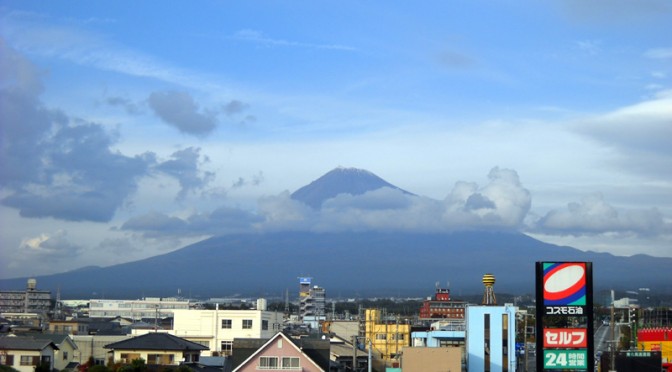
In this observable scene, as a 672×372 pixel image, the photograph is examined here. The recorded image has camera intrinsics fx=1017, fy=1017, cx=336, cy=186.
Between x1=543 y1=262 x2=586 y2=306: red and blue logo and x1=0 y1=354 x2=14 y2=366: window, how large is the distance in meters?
26.2

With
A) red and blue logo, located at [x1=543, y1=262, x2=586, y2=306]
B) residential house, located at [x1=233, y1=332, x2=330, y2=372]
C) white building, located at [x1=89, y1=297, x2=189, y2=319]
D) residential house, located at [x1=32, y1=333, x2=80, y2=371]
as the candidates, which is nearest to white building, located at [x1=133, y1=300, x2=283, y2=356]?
residential house, located at [x1=32, y1=333, x2=80, y2=371]

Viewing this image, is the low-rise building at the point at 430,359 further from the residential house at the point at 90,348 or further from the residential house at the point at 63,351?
the residential house at the point at 90,348

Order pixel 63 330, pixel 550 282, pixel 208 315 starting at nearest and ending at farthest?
pixel 550 282
pixel 208 315
pixel 63 330

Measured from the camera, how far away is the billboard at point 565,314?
28844 millimetres

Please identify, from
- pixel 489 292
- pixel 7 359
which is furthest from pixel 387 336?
pixel 7 359

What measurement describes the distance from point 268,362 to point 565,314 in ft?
41.1

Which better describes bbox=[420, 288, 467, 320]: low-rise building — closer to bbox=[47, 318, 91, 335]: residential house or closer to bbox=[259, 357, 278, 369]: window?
bbox=[47, 318, 91, 335]: residential house

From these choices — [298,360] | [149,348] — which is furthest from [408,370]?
[149,348]

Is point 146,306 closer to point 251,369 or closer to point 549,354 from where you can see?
point 251,369

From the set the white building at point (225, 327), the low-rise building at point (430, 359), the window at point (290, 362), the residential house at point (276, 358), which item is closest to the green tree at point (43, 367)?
the residential house at point (276, 358)

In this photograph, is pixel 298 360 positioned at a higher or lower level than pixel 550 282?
lower

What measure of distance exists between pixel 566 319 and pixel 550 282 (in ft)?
4.46

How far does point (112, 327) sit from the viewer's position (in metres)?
72.8

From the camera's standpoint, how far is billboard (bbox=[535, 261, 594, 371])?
2884 cm
